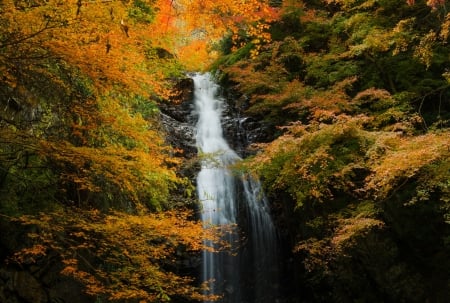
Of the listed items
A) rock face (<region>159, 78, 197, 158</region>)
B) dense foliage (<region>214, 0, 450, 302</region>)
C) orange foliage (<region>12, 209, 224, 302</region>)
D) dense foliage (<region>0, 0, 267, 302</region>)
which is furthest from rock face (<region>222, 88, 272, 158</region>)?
orange foliage (<region>12, 209, 224, 302</region>)

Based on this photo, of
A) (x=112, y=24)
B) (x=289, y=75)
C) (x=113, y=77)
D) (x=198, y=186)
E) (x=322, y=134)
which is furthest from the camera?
(x=289, y=75)

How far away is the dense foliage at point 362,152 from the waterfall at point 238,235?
0.78m

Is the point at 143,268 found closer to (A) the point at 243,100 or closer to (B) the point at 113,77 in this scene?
(B) the point at 113,77

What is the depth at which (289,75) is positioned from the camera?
43.8 ft

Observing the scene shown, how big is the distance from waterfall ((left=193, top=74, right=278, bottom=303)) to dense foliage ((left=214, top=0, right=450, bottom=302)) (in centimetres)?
78

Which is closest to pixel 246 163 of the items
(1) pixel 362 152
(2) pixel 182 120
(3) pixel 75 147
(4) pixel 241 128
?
(1) pixel 362 152

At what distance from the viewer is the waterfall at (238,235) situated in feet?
37.1

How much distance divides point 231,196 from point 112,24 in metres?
7.67

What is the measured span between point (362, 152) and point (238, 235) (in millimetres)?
5195

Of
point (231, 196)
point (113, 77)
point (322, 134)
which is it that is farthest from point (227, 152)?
point (113, 77)

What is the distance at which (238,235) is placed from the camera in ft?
39.0

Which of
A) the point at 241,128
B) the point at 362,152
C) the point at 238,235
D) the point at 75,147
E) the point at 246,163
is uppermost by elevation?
the point at 241,128

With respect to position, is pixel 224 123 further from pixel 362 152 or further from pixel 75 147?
pixel 75 147

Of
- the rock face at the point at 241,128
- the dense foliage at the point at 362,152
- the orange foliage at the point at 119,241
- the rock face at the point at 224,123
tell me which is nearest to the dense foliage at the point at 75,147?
the orange foliage at the point at 119,241
